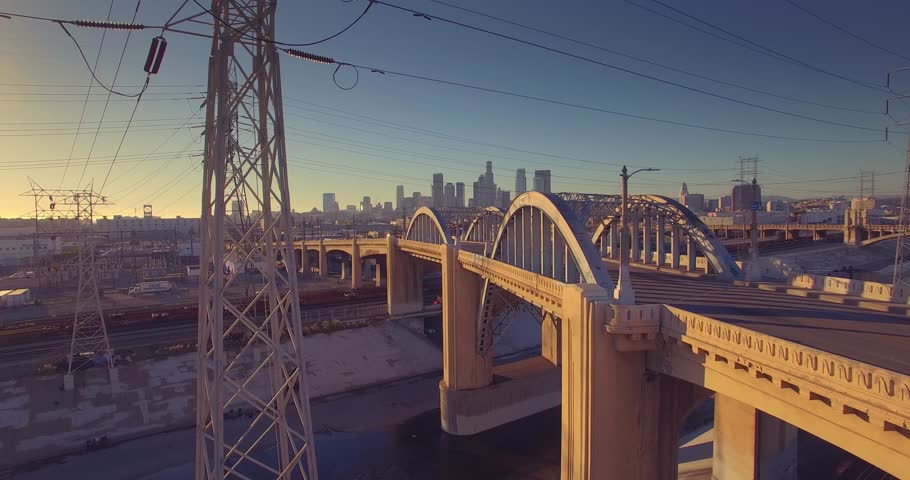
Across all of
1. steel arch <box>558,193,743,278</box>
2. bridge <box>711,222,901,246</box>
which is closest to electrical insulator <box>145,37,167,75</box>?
steel arch <box>558,193,743,278</box>

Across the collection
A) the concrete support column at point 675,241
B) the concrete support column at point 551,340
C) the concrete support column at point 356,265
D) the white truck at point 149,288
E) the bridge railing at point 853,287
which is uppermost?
the concrete support column at point 675,241

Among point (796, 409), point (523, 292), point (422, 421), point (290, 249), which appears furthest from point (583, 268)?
point (422, 421)

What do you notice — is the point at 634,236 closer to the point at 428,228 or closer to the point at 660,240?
the point at 660,240

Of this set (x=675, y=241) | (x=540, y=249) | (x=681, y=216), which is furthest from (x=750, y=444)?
(x=675, y=241)

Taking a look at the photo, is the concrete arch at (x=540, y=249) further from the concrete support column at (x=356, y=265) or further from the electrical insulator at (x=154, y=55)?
the concrete support column at (x=356, y=265)

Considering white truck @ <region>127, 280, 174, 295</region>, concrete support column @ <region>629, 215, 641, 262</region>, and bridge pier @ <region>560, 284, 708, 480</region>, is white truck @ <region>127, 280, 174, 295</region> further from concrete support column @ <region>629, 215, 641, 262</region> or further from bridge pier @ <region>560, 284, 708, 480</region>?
bridge pier @ <region>560, 284, 708, 480</region>

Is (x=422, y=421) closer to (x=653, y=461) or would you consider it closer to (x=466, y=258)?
(x=466, y=258)

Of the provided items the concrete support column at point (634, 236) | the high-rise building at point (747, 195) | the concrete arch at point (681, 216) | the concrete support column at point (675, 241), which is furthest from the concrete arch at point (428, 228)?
the high-rise building at point (747, 195)
